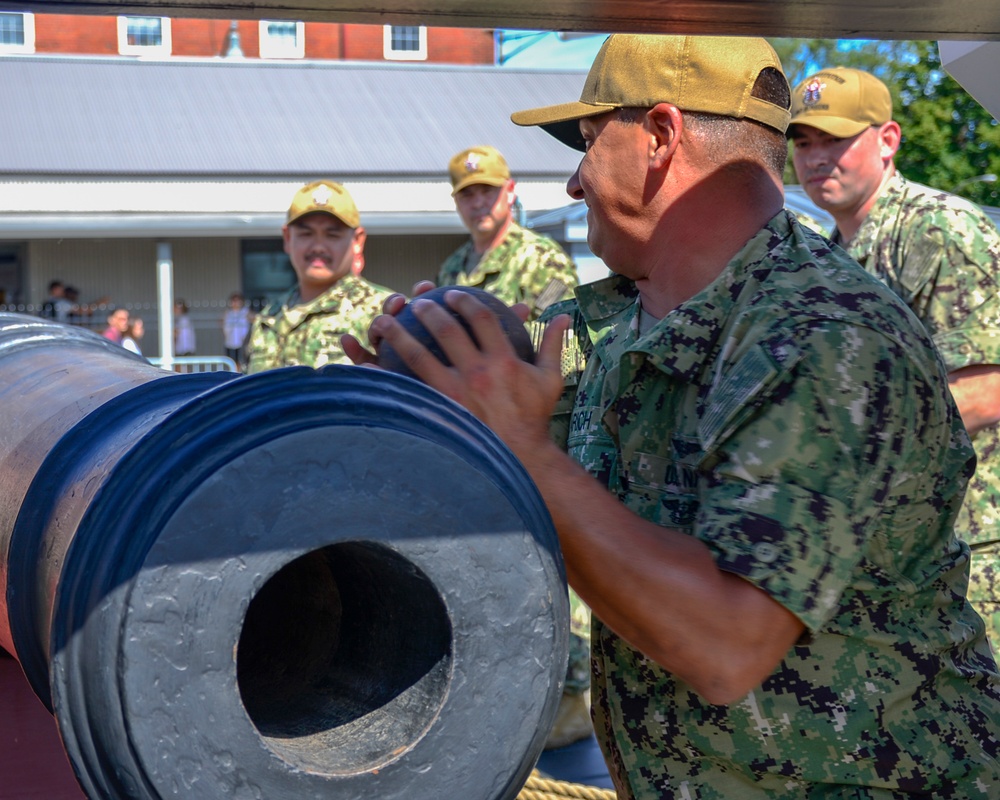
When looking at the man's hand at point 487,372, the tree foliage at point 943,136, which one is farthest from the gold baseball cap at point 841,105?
the tree foliage at point 943,136

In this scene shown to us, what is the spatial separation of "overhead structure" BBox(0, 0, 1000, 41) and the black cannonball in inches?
13.8

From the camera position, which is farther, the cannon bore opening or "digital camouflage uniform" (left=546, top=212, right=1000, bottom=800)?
"digital camouflage uniform" (left=546, top=212, right=1000, bottom=800)

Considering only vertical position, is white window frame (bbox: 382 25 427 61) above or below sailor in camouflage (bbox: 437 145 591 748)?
above

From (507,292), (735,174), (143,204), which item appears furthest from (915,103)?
(735,174)

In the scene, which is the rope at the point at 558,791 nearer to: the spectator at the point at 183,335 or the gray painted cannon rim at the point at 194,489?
the gray painted cannon rim at the point at 194,489

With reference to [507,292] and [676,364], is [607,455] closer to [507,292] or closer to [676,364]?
[676,364]

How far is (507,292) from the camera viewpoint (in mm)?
6629

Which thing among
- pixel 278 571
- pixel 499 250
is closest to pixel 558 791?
pixel 278 571

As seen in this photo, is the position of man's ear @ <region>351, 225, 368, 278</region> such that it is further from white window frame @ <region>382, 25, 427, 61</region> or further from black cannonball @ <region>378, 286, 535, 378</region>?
white window frame @ <region>382, 25, 427, 61</region>

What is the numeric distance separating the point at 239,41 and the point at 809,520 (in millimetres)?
33578

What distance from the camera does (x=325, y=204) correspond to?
648 cm

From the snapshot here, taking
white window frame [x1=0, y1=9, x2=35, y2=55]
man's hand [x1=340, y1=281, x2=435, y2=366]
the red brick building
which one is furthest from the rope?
white window frame [x1=0, y1=9, x2=35, y2=55]

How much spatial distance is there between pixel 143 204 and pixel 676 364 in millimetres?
21356

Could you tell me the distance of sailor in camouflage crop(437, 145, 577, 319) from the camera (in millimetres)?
6629
